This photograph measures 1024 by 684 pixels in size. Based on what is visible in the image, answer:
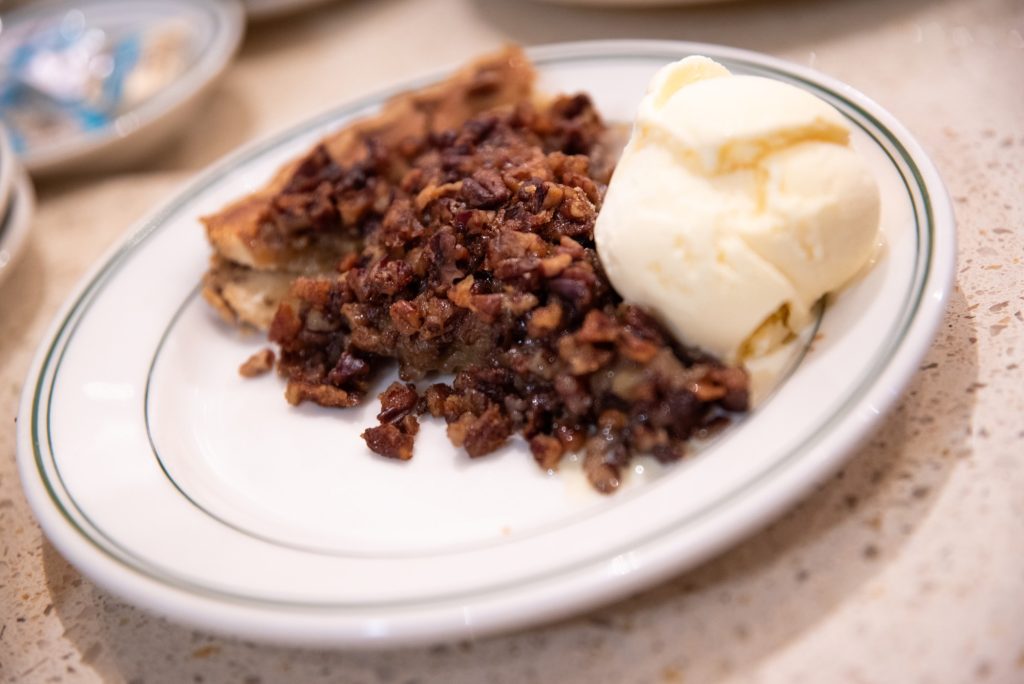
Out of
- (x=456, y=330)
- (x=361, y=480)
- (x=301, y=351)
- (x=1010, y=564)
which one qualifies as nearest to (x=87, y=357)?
(x=301, y=351)

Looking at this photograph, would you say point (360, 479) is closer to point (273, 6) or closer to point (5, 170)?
point (5, 170)

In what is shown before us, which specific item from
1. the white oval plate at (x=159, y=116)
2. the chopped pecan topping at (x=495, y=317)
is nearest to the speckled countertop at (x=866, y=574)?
the chopped pecan topping at (x=495, y=317)

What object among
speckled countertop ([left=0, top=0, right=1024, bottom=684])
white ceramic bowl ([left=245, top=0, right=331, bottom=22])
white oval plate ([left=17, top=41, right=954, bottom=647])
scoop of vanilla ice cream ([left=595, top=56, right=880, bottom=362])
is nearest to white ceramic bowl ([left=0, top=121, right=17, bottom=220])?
speckled countertop ([left=0, top=0, right=1024, bottom=684])

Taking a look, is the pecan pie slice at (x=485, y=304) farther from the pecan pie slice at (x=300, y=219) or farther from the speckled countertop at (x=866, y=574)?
the speckled countertop at (x=866, y=574)

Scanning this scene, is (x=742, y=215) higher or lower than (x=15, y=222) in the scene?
higher

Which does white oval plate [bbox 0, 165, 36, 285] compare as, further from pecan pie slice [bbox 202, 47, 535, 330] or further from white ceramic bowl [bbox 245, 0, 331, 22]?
white ceramic bowl [bbox 245, 0, 331, 22]

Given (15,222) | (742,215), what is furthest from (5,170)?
(742,215)
